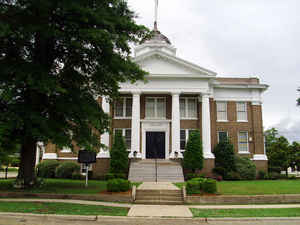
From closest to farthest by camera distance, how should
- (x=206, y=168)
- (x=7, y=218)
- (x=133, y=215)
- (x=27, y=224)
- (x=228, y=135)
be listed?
(x=27, y=224) → (x=7, y=218) → (x=133, y=215) → (x=206, y=168) → (x=228, y=135)

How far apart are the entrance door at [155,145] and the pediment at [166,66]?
6.17m

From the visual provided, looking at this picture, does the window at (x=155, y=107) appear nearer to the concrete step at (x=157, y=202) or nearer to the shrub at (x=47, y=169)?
the shrub at (x=47, y=169)

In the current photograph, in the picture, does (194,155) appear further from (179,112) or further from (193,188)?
(193,188)

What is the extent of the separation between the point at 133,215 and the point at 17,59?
984cm

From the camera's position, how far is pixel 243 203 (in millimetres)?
12953

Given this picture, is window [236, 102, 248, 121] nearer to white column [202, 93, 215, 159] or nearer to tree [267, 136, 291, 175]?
white column [202, 93, 215, 159]

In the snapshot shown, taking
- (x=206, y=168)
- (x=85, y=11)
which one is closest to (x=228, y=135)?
(x=206, y=168)

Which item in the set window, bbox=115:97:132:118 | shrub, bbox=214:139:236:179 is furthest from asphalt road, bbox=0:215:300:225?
window, bbox=115:97:132:118

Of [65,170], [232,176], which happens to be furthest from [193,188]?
[65,170]

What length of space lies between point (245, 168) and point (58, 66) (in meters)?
19.1

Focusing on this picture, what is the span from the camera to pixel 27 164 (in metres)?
15.7

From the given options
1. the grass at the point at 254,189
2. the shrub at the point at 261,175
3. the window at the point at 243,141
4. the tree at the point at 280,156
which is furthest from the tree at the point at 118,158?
the tree at the point at 280,156

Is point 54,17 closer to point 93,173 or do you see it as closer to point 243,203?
point 243,203

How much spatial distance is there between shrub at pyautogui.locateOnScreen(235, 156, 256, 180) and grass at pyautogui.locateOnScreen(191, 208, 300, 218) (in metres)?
15.3
